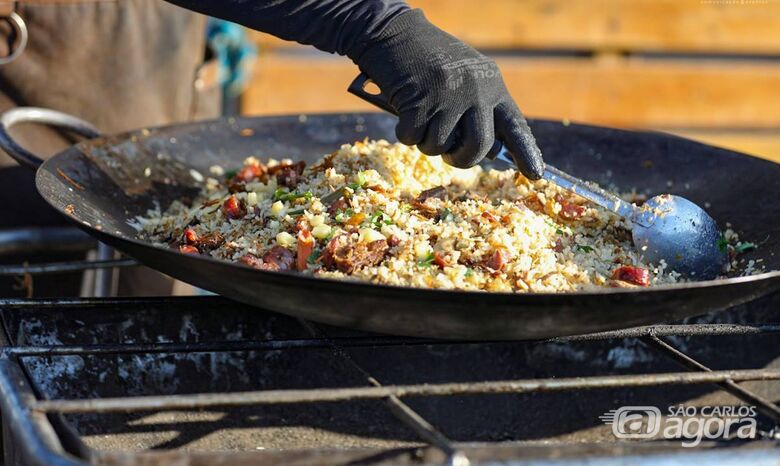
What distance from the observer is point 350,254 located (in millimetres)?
1329

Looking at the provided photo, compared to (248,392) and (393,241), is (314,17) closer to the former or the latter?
(393,241)

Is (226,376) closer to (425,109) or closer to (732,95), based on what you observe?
(425,109)

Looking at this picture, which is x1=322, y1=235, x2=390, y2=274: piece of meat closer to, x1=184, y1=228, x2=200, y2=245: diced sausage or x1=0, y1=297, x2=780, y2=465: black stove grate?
x1=0, y1=297, x2=780, y2=465: black stove grate

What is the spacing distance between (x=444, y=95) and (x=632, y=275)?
1.39ft

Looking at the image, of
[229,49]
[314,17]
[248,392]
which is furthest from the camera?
[229,49]

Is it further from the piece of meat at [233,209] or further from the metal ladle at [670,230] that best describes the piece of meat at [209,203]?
the metal ladle at [670,230]

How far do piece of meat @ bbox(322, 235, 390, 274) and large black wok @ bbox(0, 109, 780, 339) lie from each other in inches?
4.2

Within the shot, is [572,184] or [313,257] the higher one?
[572,184]

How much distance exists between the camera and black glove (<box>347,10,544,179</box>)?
148 cm

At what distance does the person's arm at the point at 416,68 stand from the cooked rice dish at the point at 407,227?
10 cm

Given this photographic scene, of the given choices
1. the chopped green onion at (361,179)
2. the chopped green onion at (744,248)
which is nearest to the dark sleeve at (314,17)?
the chopped green onion at (361,179)

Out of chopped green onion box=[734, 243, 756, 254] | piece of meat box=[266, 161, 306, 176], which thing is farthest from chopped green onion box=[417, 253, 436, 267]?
chopped green onion box=[734, 243, 756, 254]

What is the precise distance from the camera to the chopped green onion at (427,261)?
1.32 metres

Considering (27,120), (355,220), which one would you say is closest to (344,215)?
(355,220)
